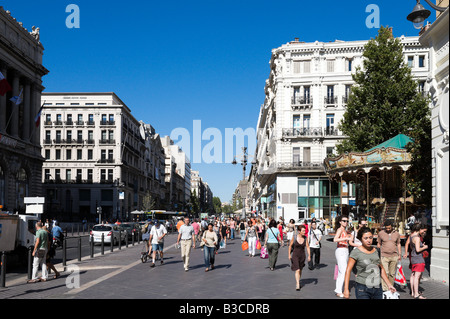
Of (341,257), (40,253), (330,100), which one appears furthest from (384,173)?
(40,253)

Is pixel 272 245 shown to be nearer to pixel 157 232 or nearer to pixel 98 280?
pixel 157 232

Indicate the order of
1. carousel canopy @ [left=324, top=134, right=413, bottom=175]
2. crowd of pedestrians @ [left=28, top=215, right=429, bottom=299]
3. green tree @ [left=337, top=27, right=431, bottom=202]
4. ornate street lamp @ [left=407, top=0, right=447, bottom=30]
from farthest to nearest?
green tree @ [left=337, top=27, right=431, bottom=202], carousel canopy @ [left=324, top=134, right=413, bottom=175], ornate street lamp @ [left=407, top=0, right=447, bottom=30], crowd of pedestrians @ [left=28, top=215, right=429, bottom=299]

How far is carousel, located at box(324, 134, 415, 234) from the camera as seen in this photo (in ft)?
80.2

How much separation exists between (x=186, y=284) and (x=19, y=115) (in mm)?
45400

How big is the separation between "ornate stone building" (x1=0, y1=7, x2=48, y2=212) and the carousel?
2967 centimetres

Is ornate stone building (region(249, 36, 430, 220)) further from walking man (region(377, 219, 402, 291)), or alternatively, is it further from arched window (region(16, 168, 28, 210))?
walking man (region(377, 219, 402, 291))

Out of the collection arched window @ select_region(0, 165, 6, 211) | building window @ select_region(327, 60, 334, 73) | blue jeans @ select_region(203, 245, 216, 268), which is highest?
building window @ select_region(327, 60, 334, 73)

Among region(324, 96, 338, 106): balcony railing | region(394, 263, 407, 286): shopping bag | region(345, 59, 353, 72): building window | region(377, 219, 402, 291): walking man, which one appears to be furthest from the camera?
region(324, 96, 338, 106): balcony railing

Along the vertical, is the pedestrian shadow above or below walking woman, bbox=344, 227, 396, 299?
below

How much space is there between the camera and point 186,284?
11906 mm

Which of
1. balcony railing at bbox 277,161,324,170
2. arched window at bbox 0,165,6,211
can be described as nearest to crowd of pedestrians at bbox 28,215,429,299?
balcony railing at bbox 277,161,324,170
